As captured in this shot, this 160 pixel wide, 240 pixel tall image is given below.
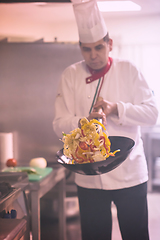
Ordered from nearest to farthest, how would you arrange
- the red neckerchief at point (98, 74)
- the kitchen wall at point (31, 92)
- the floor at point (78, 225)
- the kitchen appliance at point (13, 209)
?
the kitchen appliance at point (13, 209)
the red neckerchief at point (98, 74)
the floor at point (78, 225)
the kitchen wall at point (31, 92)

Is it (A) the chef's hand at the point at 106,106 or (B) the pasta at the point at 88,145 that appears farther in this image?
(A) the chef's hand at the point at 106,106

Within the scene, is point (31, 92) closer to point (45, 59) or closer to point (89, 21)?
point (45, 59)

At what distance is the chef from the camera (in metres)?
1.15

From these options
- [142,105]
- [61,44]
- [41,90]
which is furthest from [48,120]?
[142,105]

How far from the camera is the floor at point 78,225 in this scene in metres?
1.59

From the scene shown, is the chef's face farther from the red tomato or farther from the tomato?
the tomato

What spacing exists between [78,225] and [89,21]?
150 centimetres

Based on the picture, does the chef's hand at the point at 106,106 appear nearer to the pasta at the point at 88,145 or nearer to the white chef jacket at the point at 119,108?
the white chef jacket at the point at 119,108

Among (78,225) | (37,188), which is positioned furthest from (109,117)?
(78,225)

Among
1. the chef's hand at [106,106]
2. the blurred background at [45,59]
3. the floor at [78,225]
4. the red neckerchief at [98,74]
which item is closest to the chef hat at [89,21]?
the red neckerchief at [98,74]

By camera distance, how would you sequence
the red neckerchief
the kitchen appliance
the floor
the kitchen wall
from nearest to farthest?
the kitchen appliance
the red neckerchief
the floor
the kitchen wall

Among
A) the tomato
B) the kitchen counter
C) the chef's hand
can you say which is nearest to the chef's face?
the chef's hand

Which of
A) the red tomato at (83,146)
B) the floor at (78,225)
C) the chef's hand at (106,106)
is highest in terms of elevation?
the chef's hand at (106,106)

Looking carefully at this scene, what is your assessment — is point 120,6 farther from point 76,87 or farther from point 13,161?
point 13,161
